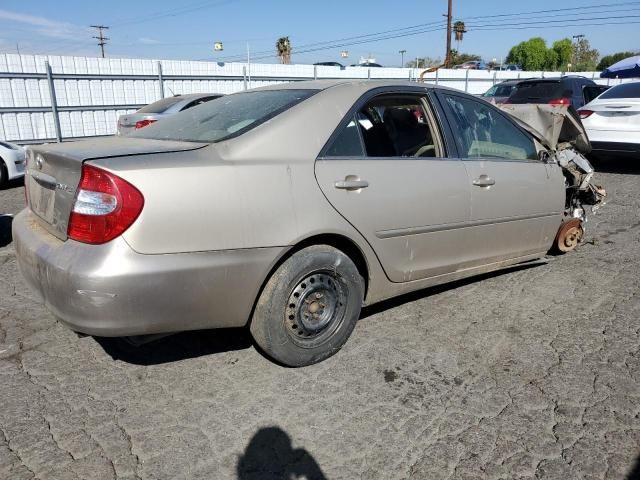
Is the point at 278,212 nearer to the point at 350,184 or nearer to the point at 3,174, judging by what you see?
the point at 350,184

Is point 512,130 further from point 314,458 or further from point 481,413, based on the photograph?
point 314,458

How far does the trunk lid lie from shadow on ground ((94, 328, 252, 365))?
34.7 inches

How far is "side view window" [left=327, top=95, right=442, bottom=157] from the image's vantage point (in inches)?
121

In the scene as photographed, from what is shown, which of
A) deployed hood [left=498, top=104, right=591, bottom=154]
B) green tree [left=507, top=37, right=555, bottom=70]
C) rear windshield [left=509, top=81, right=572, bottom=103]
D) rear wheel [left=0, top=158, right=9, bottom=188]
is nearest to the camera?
deployed hood [left=498, top=104, right=591, bottom=154]

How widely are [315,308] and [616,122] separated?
8.09m

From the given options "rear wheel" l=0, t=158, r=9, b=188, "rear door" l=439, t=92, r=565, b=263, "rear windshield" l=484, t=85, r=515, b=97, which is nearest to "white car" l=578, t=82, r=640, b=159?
"rear door" l=439, t=92, r=565, b=263

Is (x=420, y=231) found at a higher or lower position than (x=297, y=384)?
higher

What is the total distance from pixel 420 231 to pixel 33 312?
9.02ft

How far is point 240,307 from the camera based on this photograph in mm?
2635

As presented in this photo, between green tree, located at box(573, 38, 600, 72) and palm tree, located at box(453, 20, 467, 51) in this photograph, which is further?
green tree, located at box(573, 38, 600, 72)

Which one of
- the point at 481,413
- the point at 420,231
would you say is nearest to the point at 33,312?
→ the point at 420,231

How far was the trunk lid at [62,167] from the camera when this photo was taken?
8.14 feet

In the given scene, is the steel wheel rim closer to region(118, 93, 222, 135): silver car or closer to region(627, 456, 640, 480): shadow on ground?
region(627, 456, 640, 480): shadow on ground

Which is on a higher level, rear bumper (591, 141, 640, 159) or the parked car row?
the parked car row
